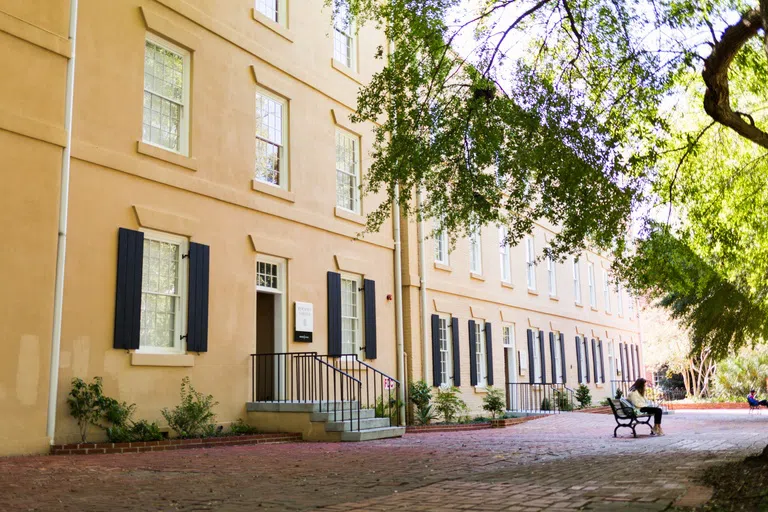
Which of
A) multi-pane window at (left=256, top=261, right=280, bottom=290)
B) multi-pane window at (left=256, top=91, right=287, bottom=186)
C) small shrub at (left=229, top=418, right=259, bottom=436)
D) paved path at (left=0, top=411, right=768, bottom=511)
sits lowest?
paved path at (left=0, top=411, right=768, bottom=511)

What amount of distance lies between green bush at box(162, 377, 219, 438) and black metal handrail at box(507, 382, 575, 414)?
42.5 feet

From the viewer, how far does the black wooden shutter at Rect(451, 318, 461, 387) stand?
20516mm

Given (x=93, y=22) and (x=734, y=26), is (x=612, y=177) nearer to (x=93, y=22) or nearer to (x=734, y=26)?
(x=734, y=26)

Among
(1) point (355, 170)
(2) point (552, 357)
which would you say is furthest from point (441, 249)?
(2) point (552, 357)

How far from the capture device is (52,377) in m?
10.0

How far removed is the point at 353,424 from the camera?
13.2 metres

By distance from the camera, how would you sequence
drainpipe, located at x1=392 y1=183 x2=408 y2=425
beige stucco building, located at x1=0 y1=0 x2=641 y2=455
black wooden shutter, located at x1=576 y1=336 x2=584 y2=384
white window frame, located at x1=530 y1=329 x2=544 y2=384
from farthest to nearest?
black wooden shutter, located at x1=576 y1=336 x2=584 y2=384, white window frame, located at x1=530 y1=329 x2=544 y2=384, drainpipe, located at x1=392 y1=183 x2=408 y2=425, beige stucco building, located at x1=0 y1=0 x2=641 y2=455

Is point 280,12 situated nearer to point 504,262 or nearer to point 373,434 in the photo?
point 373,434

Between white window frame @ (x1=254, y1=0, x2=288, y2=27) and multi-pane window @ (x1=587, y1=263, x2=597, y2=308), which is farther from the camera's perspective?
multi-pane window @ (x1=587, y1=263, x2=597, y2=308)

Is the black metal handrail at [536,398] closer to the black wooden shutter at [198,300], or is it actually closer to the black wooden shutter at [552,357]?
the black wooden shutter at [552,357]

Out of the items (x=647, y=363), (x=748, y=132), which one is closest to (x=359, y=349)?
(x=748, y=132)

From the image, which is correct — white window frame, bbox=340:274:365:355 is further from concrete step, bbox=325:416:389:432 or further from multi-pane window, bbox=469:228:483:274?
multi-pane window, bbox=469:228:483:274

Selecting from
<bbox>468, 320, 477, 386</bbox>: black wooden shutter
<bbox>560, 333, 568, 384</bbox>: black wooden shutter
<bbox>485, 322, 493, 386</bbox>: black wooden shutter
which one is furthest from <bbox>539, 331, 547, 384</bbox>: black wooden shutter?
<bbox>468, 320, 477, 386</bbox>: black wooden shutter

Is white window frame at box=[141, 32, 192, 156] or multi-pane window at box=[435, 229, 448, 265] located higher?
white window frame at box=[141, 32, 192, 156]
